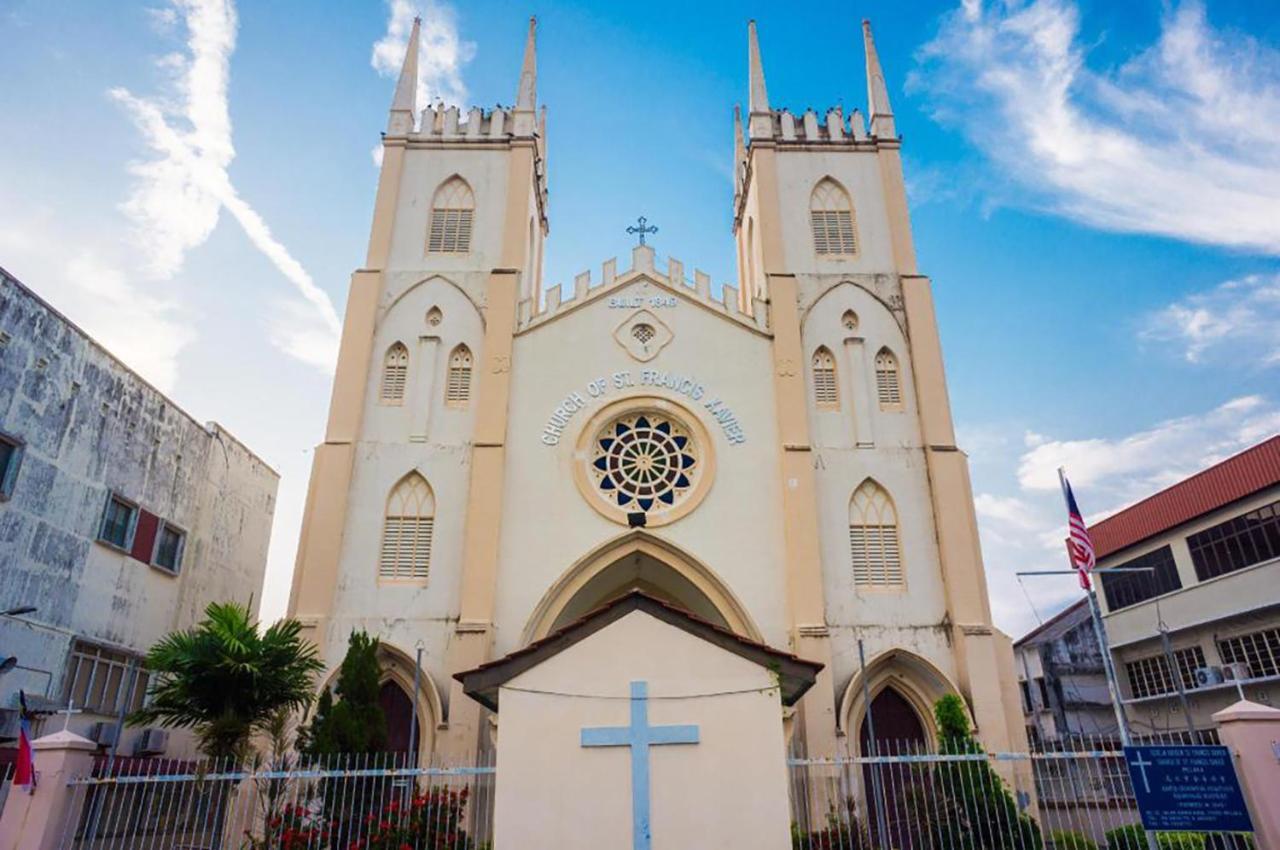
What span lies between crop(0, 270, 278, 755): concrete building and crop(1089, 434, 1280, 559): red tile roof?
2288 centimetres

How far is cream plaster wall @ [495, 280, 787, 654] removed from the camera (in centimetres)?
1645

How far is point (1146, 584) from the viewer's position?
82.3ft

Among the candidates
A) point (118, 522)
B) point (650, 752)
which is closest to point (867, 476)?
point (650, 752)

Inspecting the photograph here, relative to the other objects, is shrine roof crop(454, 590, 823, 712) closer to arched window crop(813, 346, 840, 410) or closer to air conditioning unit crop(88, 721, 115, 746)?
arched window crop(813, 346, 840, 410)

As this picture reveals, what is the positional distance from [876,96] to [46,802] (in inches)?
873

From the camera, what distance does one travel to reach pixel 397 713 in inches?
628

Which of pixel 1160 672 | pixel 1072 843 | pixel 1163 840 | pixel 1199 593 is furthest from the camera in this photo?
pixel 1160 672

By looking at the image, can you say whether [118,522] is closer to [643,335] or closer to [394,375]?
[394,375]

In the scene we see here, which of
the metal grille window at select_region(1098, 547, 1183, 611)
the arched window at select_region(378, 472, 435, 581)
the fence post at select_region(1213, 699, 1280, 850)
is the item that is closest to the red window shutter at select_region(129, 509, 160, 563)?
the arched window at select_region(378, 472, 435, 581)

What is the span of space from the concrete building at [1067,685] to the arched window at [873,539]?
13465 mm

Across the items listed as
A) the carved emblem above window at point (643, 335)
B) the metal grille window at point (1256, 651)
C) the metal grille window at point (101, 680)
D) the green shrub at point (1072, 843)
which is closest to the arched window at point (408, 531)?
the carved emblem above window at point (643, 335)

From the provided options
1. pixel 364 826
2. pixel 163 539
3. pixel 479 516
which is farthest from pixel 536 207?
pixel 364 826

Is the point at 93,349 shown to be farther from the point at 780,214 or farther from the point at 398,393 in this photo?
the point at 780,214

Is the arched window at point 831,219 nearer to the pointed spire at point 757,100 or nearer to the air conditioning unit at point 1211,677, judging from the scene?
the pointed spire at point 757,100
